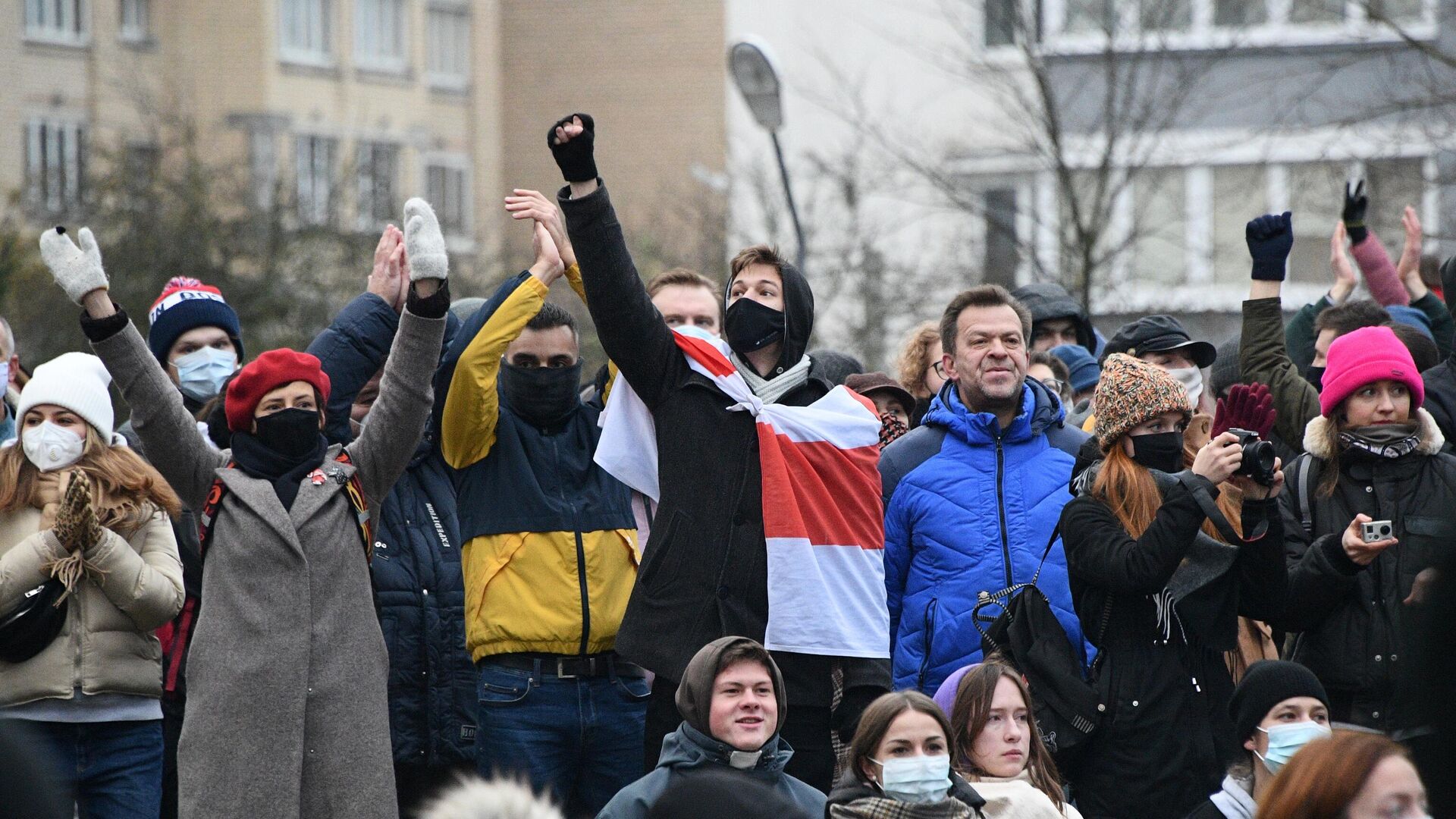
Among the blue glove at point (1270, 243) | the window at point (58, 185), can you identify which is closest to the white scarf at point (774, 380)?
the blue glove at point (1270, 243)

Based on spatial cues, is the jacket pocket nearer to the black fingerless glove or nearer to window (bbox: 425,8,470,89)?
the black fingerless glove

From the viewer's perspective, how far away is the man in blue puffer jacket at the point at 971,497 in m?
6.71

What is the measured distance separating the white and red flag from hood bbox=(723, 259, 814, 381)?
0.61ft

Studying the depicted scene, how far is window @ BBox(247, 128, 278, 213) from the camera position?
25959mm

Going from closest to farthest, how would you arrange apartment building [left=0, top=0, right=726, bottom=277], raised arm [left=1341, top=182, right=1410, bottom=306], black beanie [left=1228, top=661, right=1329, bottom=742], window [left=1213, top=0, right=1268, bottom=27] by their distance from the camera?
black beanie [left=1228, top=661, right=1329, bottom=742]
raised arm [left=1341, top=182, right=1410, bottom=306]
window [left=1213, top=0, right=1268, bottom=27]
apartment building [left=0, top=0, right=726, bottom=277]

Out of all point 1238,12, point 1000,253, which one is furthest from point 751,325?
point 1238,12

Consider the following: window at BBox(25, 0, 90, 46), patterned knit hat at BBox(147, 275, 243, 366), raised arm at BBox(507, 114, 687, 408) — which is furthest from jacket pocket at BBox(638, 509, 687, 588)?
window at BBox(25, 0, 90, 46)

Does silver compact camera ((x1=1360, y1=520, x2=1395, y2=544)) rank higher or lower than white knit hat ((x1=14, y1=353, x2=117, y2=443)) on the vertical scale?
lower

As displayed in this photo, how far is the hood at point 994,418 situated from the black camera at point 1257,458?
880mm

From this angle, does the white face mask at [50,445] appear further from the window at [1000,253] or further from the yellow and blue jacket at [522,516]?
the window at [1000,253]

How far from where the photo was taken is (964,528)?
674 centimetres

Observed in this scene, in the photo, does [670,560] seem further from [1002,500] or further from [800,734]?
[1002,500]

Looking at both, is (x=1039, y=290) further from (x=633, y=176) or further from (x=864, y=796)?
(x=633, y=176)

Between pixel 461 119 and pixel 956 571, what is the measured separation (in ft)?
117
